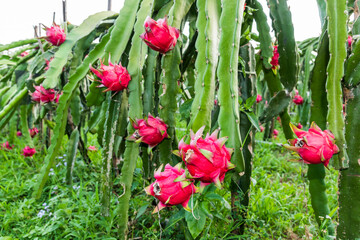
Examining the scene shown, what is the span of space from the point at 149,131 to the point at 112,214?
26.9 inches

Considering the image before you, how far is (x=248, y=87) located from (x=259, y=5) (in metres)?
0.36

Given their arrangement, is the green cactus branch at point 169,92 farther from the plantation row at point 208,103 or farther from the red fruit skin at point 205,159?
the red fruit skin at point 205,159

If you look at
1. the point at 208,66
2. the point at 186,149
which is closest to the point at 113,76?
the point at 208,66

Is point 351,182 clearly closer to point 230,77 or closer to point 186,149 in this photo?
point 230,77

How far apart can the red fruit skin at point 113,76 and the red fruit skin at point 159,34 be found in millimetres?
171

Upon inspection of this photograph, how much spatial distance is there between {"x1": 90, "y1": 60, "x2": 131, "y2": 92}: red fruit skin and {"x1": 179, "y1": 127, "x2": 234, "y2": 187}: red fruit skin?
1.56 ft

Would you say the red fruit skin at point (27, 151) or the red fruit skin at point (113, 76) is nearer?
the red fruit skin at point (113, 76)

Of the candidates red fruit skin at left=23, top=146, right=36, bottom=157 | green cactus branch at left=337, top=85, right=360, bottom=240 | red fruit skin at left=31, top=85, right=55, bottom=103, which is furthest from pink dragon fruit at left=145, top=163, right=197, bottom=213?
red fruit skin at left=23, top=146, right=36, bottom=157

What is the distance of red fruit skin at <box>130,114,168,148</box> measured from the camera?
88cm

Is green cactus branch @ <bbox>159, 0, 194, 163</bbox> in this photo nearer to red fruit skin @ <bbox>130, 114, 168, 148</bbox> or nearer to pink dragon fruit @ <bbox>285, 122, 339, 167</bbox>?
red fruit skin @ <bbox>130, 114, 168, 148</bbox>

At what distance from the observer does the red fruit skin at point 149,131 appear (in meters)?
0.88

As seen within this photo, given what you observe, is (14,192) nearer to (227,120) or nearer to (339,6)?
(227,120)

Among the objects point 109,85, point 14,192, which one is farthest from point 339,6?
point 14,192

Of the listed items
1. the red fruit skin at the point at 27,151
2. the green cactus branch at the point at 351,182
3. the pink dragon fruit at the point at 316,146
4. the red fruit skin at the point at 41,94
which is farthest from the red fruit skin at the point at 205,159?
the red fruit skin at the point at 27,151
